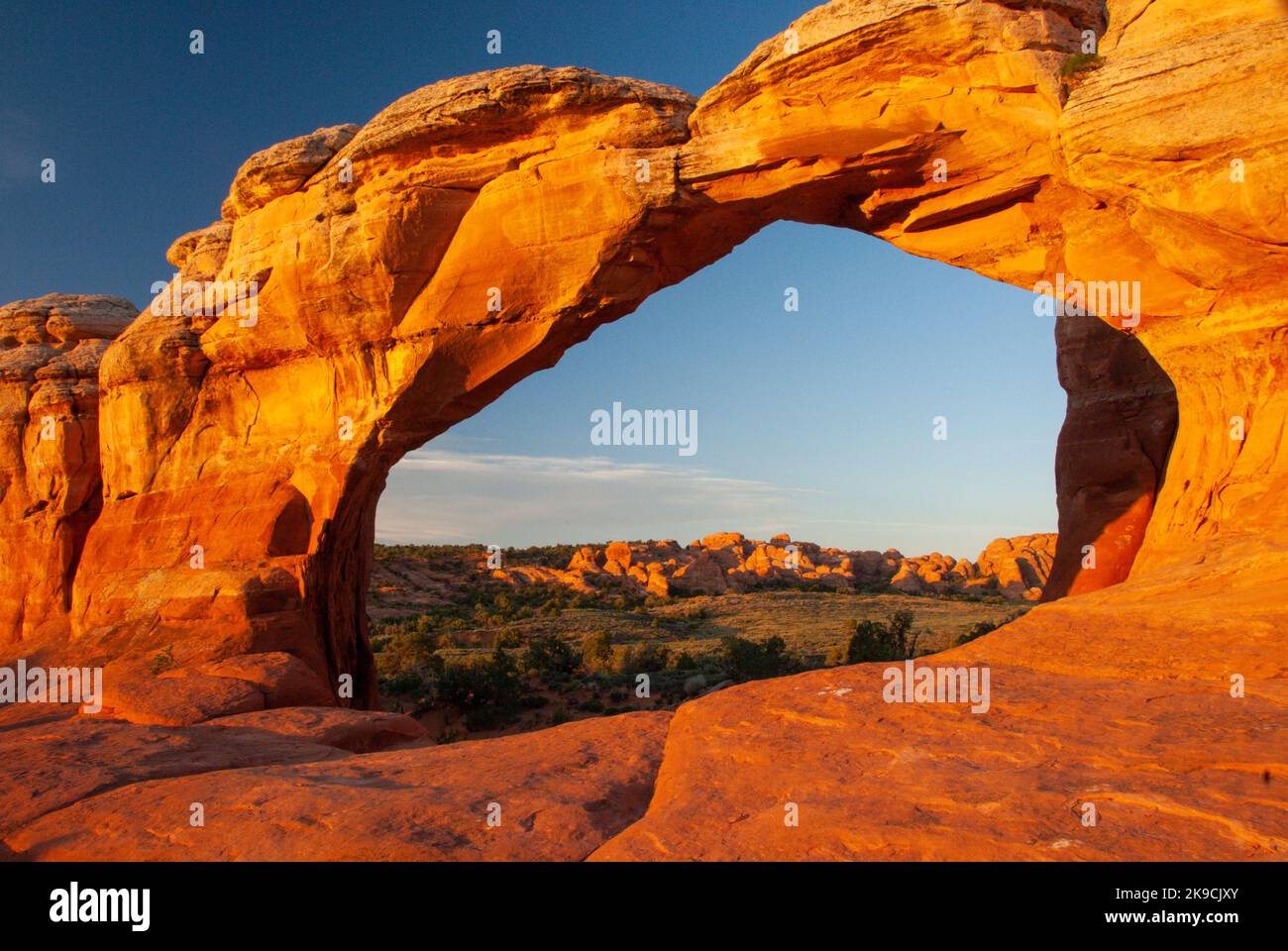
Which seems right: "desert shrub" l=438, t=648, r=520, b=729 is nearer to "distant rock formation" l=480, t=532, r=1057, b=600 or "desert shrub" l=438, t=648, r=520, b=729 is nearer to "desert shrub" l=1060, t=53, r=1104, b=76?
"desert shrub" l=1060, t=53, r=1104, b=76

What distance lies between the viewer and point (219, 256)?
1530 cm

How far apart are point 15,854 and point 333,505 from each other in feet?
29.5

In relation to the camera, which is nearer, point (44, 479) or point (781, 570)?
point (44, 479)

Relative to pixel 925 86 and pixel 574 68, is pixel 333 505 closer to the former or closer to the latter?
pixel 574 68

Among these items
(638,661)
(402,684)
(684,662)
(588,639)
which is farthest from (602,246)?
(588,639)

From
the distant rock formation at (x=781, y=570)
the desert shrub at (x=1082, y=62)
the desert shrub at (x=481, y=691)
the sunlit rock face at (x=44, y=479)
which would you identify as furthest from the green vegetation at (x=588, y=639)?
the desert shrub at (x=1082, y=62)

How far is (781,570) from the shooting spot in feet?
209

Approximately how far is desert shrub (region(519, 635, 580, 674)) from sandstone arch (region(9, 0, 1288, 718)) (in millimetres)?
7036

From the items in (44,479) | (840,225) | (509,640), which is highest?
(840,225)

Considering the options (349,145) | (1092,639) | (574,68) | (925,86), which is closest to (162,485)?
(349,145)

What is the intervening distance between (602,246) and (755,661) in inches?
452

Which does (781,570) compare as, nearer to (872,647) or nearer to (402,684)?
(872,647)

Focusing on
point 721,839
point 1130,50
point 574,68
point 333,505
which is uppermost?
point 574,68

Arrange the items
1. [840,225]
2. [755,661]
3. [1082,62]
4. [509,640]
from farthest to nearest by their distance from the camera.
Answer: [509,640]
[755,661]
[840,225]
[1082,62]
